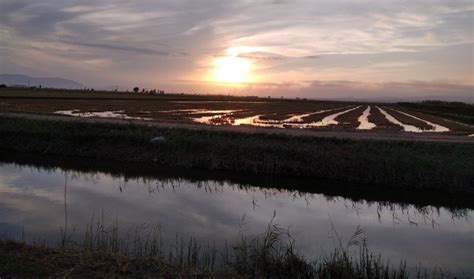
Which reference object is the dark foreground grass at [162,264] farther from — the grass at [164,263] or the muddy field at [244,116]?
the muddy field at [244,116]

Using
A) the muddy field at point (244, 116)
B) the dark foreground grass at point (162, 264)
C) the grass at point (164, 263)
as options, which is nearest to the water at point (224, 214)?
the dark foreground grass at point (162, 264)

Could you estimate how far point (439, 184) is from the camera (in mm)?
18703

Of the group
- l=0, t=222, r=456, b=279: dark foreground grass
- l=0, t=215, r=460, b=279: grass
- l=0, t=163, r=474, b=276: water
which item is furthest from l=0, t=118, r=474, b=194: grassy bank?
l=0, t=215, r=460, b=279: grass

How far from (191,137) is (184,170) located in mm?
2974

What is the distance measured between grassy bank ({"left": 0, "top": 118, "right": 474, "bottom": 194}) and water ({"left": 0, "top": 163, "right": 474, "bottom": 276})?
96.3 inches

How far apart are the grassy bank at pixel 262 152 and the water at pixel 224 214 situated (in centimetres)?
245

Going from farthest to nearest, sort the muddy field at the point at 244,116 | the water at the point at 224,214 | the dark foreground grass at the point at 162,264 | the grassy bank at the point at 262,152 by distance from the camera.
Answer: the muddy field at the point at 244,116 → the grassy bank at the point at 262,152 → the water at the point at 224,214 → the dark foreground grass at the point at 162,264

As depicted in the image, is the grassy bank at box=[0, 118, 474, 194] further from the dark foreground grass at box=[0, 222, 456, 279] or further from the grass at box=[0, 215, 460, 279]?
the grass at box=[0, 215, 460, 279]

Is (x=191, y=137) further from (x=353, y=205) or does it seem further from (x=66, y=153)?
(x=353, y=205)

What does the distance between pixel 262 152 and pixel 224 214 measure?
26.7ft

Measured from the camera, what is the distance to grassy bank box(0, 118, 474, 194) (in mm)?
19453

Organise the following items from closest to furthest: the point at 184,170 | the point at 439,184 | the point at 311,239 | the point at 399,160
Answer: the point at 311,239 → the point at 439,184 → the point at 399,160 → the point at 184,170

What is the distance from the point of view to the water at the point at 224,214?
37.2ft

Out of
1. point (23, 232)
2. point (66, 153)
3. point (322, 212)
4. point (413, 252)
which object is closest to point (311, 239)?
point (413, 252)
